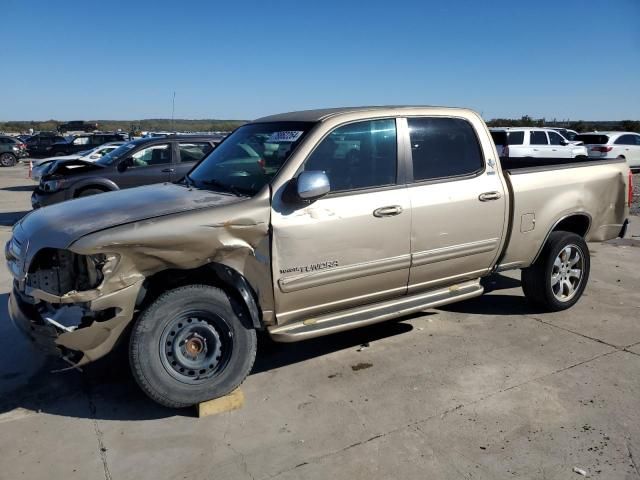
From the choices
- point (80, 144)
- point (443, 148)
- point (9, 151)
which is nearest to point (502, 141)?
point (443, 148)

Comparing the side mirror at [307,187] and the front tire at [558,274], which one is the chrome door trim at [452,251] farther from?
the side mirror at [307,187]

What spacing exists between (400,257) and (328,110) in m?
1.32

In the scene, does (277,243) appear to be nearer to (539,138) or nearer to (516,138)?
(516,138)

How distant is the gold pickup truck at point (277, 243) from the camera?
10.9ft

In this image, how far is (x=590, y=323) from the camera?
5.09m

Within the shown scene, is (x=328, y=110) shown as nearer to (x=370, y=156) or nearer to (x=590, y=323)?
(x=370, y=156)

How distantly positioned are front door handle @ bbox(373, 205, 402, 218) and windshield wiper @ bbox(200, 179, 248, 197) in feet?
3.14

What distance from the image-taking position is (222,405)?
11.8 feet

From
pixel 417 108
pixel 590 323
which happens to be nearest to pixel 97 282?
pixel 417 108

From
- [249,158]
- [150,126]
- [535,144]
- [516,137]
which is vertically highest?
[150,126]

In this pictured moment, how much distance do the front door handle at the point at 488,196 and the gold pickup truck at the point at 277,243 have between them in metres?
0.01

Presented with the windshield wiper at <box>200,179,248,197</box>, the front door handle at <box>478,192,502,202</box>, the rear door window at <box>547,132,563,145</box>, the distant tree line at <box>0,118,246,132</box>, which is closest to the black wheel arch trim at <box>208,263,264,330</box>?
the windshield wiper at <box>200,179,248,197</box>

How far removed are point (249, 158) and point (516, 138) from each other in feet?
53.6

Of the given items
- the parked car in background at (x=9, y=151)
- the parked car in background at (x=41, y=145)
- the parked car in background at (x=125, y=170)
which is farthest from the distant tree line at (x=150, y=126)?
the parked car in background at (x=125, y=170)
